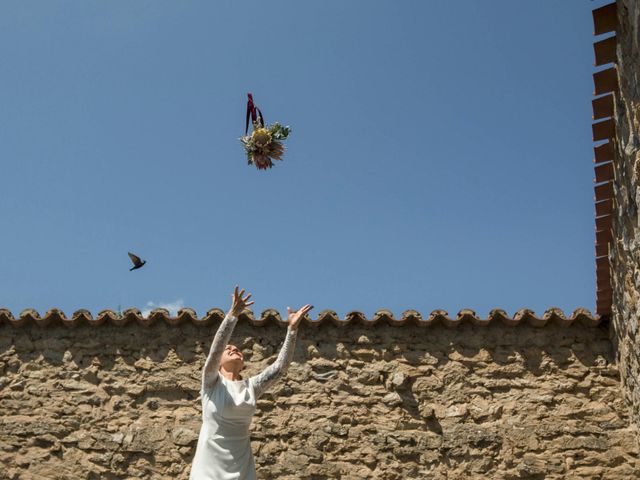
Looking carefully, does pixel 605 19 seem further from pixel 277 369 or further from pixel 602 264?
pixel 277 369

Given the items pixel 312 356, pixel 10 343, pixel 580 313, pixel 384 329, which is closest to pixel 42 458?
pixel 10 343

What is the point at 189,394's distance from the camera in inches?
270

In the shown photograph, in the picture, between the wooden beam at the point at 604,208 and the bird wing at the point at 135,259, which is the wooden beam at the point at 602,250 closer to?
the wooden beam at the point at 604,208

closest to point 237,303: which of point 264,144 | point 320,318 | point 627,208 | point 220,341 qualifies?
point 220,341

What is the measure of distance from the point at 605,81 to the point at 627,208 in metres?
1.06

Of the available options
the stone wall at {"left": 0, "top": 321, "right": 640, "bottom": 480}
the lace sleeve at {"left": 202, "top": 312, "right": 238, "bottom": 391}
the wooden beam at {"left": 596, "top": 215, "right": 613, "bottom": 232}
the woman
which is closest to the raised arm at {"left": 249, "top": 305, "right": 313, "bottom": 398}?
the woman

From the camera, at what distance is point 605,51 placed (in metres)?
5.52

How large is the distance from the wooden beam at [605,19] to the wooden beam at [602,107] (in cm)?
66

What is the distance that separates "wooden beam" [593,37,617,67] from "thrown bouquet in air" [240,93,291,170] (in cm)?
251

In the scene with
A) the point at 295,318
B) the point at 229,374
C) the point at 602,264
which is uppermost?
the point at 602,264

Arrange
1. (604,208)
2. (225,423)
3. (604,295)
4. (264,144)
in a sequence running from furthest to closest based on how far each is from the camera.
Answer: (604,295) → (604,208) → (264,144) → (225,423)

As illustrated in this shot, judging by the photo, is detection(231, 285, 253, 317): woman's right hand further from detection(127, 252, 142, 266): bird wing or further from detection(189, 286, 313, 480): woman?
detection(127, 252, 142, 266): bird wing

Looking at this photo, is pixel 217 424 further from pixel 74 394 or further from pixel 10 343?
pixel 10 343

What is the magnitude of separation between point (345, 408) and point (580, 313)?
2510 millimetres
